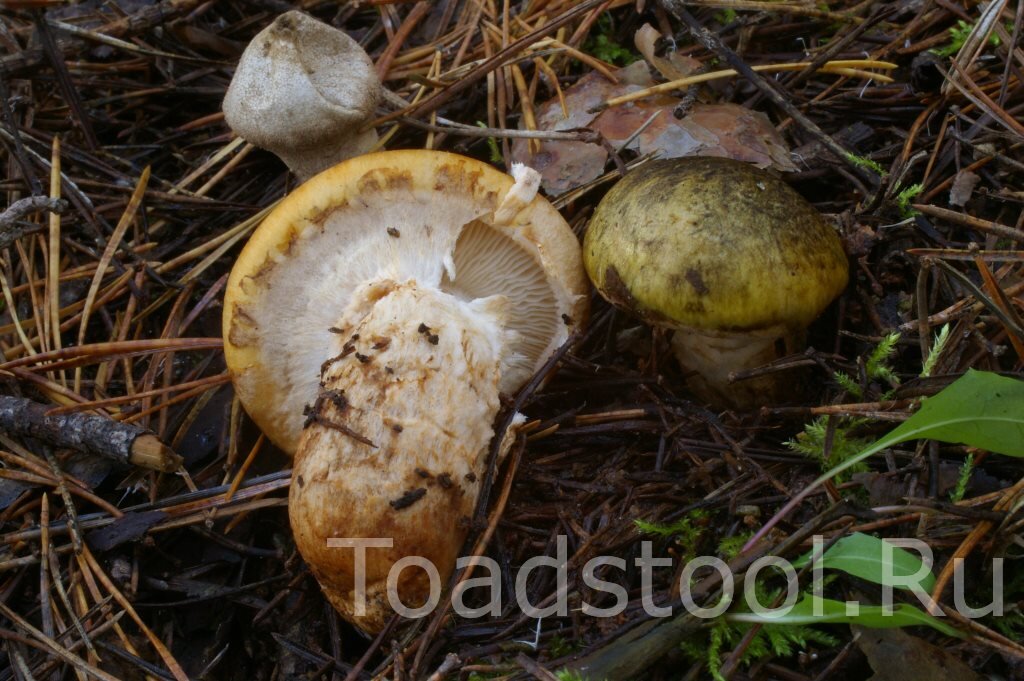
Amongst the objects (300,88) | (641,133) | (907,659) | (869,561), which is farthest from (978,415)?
(300,88)

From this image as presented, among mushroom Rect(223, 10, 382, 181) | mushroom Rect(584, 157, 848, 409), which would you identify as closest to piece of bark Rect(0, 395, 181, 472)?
mushroom Rect(223, 10, 382, 181)

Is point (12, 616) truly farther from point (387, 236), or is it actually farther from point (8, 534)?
point (387, 236)

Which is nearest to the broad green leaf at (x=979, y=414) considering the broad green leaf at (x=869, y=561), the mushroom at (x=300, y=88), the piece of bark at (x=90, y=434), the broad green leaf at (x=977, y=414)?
the broad green leaf at (x=977, y=414)

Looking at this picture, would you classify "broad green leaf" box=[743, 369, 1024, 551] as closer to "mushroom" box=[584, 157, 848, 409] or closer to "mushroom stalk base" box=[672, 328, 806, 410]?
"mushroom" box=[584, 157, 848, 409]

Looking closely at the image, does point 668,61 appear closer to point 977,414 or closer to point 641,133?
point 641,133

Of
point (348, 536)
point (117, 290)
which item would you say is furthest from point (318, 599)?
point (117, 290)

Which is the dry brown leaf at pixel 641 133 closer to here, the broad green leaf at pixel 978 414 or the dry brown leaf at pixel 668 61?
the dry brown leaf at pixel 668 61
